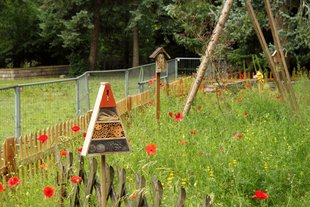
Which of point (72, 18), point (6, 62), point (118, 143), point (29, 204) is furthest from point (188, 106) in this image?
point (6, 62)

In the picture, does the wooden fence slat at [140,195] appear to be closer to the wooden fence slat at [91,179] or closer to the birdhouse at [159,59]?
the wooden fence slat at [91,179]

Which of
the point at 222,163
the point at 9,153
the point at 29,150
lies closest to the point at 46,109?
the point at 29,150

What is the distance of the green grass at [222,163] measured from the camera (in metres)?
4.38

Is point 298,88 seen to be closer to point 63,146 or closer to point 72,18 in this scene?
point 63,146

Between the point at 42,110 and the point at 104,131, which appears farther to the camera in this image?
the point at 42,110

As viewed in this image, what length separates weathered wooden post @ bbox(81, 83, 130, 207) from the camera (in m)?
3.39

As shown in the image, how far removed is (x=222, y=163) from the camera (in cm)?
459

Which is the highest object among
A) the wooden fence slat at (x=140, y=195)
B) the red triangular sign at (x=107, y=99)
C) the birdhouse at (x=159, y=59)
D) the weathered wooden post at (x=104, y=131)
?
the birdhouse at (x=159, y=59)

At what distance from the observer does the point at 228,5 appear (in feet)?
25.3

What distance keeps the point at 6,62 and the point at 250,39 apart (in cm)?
1574

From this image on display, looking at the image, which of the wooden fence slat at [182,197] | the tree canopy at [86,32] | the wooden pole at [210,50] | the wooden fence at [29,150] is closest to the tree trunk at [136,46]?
the tree canopy at [86,32]

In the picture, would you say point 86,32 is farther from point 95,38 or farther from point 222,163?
point 222,163

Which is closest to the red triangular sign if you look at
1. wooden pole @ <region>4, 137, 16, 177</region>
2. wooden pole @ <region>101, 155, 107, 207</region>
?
wooden pole @ <region>101, 155, 107, 207</region>

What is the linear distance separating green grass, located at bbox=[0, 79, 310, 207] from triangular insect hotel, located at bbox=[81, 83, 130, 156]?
0.44 m
